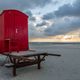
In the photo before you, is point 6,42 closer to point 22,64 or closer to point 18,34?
point 18,34

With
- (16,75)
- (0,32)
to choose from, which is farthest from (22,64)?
(0,32)

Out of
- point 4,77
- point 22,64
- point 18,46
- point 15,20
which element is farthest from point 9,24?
point 4,77

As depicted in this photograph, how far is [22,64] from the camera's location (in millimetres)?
9656

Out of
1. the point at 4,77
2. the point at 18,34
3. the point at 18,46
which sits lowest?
the point at 4,77

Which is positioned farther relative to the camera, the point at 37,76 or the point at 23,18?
the point at 23,18

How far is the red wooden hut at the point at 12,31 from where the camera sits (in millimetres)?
11594

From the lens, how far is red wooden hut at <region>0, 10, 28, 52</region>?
38.0 feet

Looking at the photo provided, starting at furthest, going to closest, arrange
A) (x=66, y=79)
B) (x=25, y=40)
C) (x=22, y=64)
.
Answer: (x=25, y=40) < (x=22, y=64) < (x=66, y=79)

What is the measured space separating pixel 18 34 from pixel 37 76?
394cm

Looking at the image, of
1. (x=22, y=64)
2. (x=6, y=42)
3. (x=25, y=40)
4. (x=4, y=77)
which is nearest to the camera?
(x=4, y=77)

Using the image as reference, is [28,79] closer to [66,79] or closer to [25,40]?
[66,79]

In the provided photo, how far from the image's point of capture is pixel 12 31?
11.8m

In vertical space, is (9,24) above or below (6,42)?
above

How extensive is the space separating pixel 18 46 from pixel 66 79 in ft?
15.2
